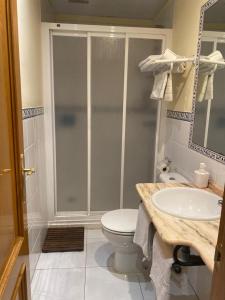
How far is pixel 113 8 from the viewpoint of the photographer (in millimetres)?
2766

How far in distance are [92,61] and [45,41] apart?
1.54 ft

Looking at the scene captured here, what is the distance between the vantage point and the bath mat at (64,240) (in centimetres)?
226

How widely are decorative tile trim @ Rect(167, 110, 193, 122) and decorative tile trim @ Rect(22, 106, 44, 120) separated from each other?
125cm

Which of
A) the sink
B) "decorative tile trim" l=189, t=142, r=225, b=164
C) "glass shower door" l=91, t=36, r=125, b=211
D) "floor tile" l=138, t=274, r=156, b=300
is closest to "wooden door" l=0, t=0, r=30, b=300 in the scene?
the sink

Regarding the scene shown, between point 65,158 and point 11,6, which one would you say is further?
point 65,158

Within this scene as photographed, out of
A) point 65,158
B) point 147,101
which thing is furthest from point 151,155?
point 65,158

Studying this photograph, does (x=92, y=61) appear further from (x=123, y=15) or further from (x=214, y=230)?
(x=214, y=230)

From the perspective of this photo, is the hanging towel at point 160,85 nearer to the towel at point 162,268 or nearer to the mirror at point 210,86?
the mirror at point 210,86

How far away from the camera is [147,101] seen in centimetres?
246

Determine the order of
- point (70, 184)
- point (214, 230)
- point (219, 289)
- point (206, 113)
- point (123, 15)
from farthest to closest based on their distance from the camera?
1. point (123, 15)
2. point (70, 184)
3. point (206, 113)
4. point (214, 230)
5. point (219, 289)

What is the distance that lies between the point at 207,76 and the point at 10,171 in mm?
1432

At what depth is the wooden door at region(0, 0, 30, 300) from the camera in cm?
85

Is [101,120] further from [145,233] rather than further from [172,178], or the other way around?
[145,233]

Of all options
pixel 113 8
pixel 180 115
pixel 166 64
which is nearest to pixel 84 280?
pixel 180 115
